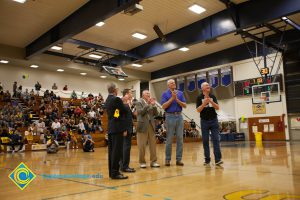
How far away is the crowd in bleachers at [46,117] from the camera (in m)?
13.4

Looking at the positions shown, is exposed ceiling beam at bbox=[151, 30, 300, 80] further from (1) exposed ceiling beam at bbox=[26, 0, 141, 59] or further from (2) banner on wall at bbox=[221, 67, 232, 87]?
(1) exposed ceiling beam at bbox=[26, 0, 141, 59]

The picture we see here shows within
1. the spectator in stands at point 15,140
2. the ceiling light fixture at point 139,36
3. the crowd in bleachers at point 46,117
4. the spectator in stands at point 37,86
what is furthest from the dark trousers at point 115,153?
the spectator in stands at point 37,86

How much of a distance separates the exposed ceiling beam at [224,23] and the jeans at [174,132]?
24.0ft

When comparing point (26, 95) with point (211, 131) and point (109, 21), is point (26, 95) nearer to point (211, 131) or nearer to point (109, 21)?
point (109, 21)

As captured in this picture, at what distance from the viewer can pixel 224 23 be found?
39.1 feet

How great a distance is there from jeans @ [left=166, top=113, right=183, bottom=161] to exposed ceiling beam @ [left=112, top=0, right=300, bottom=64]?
7.30 metres

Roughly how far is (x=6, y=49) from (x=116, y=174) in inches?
568

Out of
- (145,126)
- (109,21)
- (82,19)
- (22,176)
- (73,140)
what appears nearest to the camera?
(22,176)

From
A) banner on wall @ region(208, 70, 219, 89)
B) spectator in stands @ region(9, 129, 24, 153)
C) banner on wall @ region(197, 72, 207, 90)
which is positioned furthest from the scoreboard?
spectator in stands @ region(9, 129, 24, 153)

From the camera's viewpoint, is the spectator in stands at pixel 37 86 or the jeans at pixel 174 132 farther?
the spectator in stands at pixel 37 86

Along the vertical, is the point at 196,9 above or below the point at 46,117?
above

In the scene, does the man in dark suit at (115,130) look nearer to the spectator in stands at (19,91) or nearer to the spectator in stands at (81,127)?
the spectator in stands at (81,127)

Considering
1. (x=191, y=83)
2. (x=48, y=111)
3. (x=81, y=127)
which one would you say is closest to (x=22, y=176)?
(x=81, y=127)

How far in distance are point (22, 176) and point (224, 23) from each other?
35.8 feet
